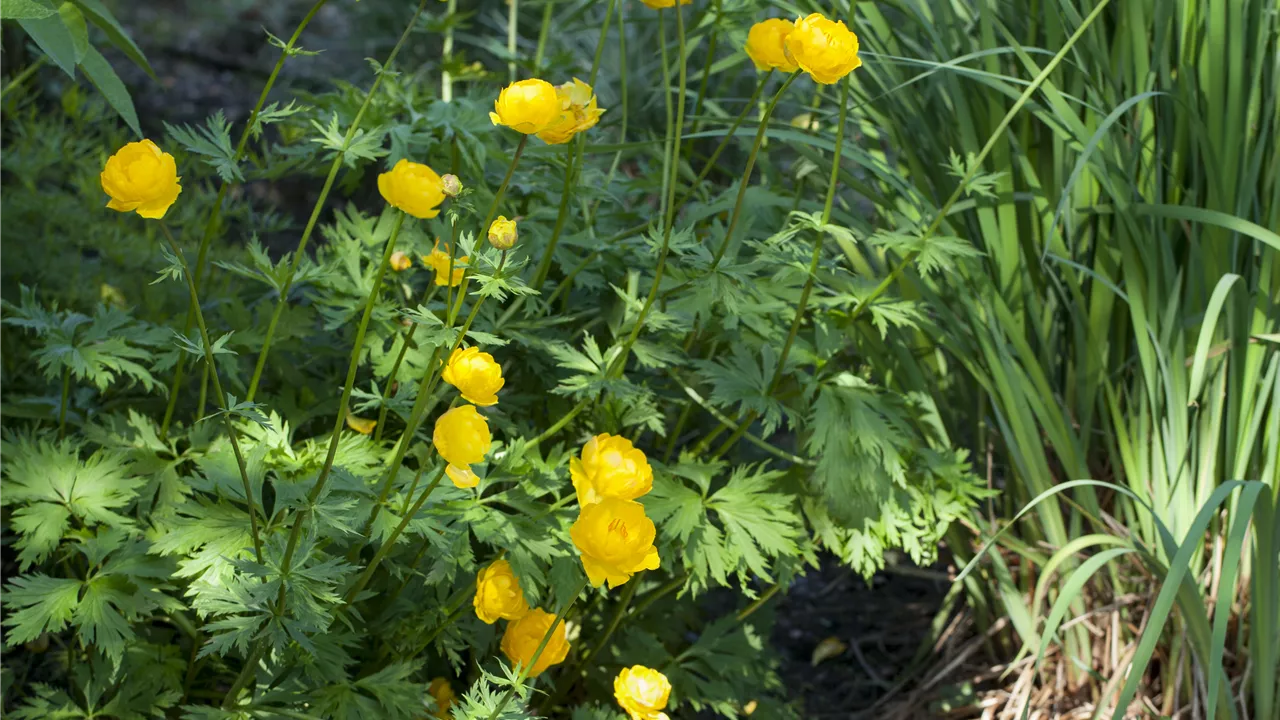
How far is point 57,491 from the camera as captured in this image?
3.49 feet

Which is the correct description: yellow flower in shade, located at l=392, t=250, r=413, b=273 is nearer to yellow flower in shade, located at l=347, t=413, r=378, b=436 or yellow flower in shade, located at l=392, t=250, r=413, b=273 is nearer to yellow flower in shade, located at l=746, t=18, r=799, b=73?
yellow flower in shade, located at l=347, t=413, r=378, b=436

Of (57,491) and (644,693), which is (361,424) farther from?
(644,693)

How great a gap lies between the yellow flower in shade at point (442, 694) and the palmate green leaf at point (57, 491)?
0.37 m

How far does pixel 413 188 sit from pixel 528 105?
0.15 metres

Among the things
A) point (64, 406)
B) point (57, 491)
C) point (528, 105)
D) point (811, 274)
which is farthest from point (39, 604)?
point (811, 274)

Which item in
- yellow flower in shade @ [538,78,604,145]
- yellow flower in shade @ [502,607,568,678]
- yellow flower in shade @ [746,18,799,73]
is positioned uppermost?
yellow flower in shade @ [746,18,799,73]

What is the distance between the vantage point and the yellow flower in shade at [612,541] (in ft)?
2.50

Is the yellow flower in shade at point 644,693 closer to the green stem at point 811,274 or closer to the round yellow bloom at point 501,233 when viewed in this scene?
the green stem at point 811,274

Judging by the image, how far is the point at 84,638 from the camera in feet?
3.22

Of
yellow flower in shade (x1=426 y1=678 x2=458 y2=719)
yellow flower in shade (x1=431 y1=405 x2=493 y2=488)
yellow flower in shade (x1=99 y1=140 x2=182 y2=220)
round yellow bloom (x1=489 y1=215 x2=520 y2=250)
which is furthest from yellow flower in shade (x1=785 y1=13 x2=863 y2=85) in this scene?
yellow flower in shade (x1=426 y1=678 x2=458 y2=719)

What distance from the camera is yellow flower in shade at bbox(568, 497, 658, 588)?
0.76 meters

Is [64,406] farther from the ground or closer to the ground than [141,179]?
closer to the ground

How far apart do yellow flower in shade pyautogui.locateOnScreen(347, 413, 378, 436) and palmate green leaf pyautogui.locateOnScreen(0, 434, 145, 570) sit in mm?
232

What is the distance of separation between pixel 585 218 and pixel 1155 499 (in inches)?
31.3
